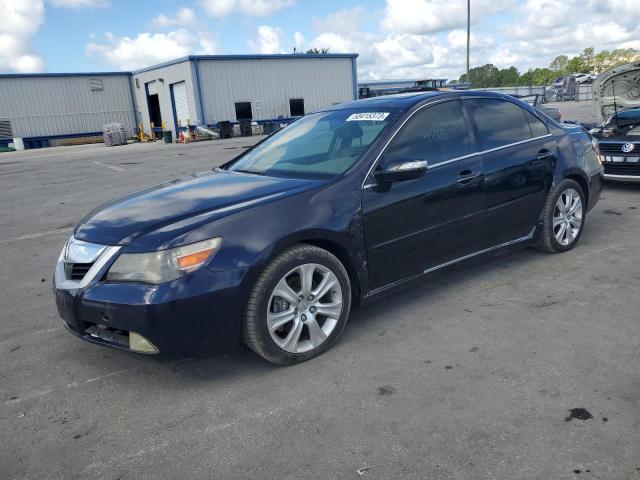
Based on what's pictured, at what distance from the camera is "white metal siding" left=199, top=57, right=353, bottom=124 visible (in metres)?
32.9

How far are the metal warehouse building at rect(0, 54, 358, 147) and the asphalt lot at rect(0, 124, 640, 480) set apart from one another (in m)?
30.3

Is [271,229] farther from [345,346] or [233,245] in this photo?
[345,346]

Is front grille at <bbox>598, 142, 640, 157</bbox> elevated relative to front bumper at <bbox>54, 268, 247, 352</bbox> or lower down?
elevated

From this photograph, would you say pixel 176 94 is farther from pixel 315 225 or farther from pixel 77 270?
pixel 315 225

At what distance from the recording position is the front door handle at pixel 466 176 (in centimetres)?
403

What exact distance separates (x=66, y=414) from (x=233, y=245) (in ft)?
4.10

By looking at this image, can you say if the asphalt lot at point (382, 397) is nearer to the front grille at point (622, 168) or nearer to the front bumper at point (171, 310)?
the front bumper at point (171, 310)

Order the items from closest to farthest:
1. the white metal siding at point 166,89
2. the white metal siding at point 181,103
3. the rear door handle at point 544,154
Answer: the rear door handle at point 544,154 < the white metal siding at point 166,89 < the white metal siding at point 181,103

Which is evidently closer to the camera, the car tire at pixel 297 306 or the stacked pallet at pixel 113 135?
the car tire at pixel 297 306

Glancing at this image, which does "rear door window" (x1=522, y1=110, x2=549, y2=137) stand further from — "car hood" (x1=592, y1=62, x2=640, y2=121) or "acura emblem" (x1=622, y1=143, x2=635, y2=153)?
"car hood" (x1=592, y1=62, x2=640, y2=121)

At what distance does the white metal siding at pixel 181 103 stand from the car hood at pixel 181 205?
3080 cm

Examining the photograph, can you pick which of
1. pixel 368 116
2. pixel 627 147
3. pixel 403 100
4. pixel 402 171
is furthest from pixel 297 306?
pixel 627 147

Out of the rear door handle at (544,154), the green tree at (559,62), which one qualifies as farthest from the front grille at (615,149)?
the green tree at (559,62)

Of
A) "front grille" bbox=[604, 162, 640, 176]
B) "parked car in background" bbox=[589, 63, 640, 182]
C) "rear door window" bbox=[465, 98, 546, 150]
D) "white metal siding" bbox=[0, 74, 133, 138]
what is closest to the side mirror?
"rear door window" bbox=[465, 98, 546, 150]
